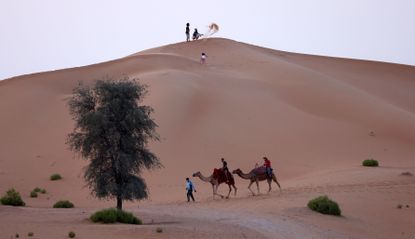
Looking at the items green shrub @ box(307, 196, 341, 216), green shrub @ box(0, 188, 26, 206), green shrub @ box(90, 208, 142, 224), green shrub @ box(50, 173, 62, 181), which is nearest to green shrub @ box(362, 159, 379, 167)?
green shrub @ box(307, 196, 341, 216)

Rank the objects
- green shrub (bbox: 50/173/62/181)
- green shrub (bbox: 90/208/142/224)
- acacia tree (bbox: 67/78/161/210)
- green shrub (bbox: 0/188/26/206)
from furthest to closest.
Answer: green shrub (bbox: 50/173/62/181), green shrub (bbox: 0/188/26/206), acacia tree (bbox: 67/78/161/210), green shrub (bbox: 90/208/142/224)

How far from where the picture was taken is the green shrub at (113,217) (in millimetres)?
20931

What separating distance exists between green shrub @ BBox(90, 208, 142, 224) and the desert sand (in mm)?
744

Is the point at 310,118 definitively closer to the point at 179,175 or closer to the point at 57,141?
the point at 179,175

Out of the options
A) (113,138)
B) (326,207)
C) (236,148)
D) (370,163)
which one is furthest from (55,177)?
(370,163)

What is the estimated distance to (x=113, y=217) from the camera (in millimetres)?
20953

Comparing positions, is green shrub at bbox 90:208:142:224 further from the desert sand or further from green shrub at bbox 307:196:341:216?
green shrub at bbox 307:196:341:216

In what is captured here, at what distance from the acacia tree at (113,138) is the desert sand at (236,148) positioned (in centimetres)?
143

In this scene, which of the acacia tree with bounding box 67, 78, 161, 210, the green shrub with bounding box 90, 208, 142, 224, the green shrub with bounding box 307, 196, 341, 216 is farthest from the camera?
the green shrub with bounding box 307, 196, 341, 216

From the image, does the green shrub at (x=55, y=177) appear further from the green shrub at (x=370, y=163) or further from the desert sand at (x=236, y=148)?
the green shrub at (x=370, y=163)

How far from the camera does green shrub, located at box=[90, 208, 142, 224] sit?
20931 millimetres

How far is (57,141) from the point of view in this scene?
1740 inches

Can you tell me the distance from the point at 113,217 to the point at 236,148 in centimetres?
2247

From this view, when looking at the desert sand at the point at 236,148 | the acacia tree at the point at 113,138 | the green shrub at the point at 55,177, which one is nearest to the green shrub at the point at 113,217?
the desert sand at the point at 236,148
